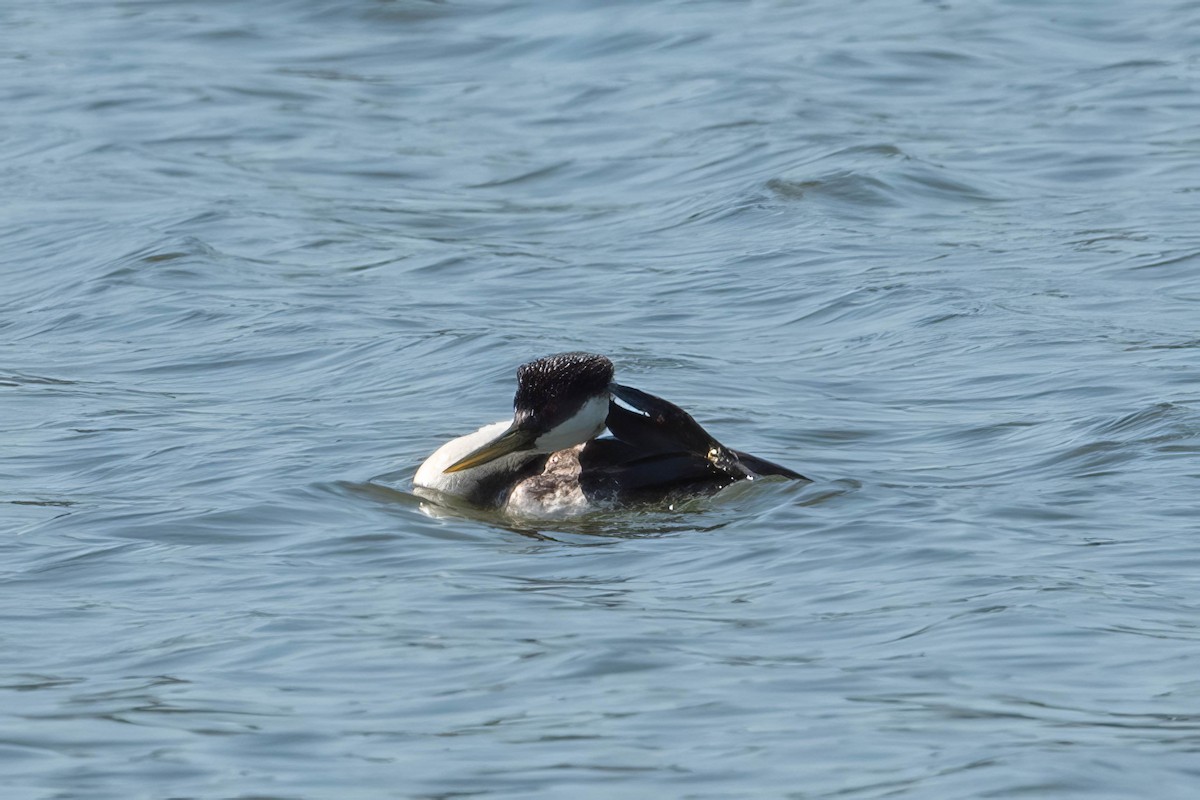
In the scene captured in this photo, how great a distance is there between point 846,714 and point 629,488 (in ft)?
8.80

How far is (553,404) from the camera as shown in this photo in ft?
27.1

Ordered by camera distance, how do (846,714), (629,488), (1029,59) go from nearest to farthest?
(846,714), (629,488), (1029,59)

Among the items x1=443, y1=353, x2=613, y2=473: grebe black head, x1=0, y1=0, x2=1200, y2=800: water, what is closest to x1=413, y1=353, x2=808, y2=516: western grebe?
x1=443, y1=353, x2=613, y2=473: grebe black head

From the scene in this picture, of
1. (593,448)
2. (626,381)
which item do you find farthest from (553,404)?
(626,381)

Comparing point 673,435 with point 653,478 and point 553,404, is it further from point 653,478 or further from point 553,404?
point 553,404

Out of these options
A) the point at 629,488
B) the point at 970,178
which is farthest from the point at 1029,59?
the point at 629,488

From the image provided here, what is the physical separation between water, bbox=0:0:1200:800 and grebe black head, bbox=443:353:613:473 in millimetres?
353

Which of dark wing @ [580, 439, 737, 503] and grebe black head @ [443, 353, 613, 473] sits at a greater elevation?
grebe black head @ [443, 353, 613, 473]

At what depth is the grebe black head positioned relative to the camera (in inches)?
325

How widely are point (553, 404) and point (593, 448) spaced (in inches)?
13.3

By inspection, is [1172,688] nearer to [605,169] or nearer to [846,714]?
[846,714]

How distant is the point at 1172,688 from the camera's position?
5797mm

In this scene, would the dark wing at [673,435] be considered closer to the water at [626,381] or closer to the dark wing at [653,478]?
the dark wing at [653,478]

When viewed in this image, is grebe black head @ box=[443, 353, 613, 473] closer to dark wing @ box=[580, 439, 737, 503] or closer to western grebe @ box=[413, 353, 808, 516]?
western grebe @ box=[413, 353, 808, 516]
